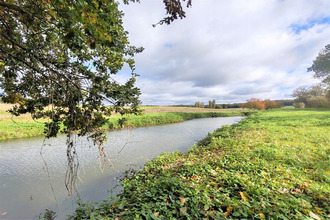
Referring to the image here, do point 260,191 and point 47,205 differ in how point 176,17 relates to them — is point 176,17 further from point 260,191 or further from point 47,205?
point 47,205

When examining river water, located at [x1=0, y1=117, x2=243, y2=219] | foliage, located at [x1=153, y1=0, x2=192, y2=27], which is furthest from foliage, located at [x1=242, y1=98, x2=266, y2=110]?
foliage, located at [x1=153, y1=0, x2=192, y2=27]

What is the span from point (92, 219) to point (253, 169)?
3.71 metres

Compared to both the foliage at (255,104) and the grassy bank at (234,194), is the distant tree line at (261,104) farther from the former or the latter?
the grassy bank at (234,194)

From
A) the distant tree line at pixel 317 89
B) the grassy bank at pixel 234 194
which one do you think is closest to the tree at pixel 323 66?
the distant tree line at pixel 317 89

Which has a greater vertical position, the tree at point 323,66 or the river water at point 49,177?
the tree at point 323,66

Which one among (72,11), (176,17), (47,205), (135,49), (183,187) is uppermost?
(135,49)

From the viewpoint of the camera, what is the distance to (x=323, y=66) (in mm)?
41875

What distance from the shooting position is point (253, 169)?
4.05m

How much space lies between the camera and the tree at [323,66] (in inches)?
1606

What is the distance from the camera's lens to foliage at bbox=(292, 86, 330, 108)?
37106 mm

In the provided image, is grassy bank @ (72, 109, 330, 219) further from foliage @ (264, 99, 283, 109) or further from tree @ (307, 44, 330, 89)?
foliage @ (264, 99, 283, 109)

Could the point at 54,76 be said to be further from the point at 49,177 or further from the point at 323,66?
the point at 323,66

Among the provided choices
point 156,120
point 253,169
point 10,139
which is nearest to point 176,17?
point 253,169

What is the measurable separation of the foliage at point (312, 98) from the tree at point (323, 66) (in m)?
2.57
